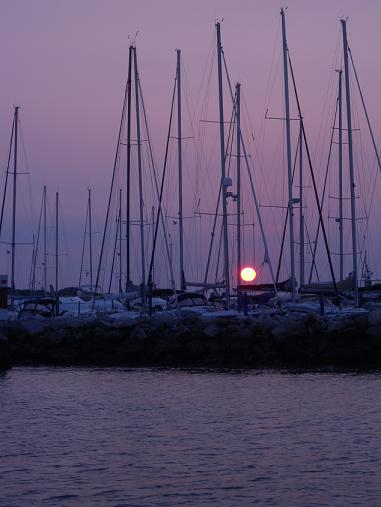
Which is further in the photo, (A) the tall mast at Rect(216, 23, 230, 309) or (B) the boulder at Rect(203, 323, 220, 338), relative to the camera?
(A) the tall mast at Rect(216, 23, 230, 309)

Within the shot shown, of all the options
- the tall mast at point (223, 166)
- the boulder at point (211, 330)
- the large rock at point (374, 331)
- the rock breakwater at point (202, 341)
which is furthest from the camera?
the tall mast at point (223, 166)

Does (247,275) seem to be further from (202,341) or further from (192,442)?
(192,442)

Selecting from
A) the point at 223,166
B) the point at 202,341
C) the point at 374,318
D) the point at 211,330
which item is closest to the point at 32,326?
the point at 202,341

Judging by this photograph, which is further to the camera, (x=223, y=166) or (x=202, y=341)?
(x=223, y=166)

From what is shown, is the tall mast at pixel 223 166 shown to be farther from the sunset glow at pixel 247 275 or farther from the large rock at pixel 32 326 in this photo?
the large rock at pixel 32 326

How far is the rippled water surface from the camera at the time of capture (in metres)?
13.1

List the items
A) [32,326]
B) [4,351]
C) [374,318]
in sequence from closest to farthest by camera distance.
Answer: [4,351] < [374,318] < [32,326]

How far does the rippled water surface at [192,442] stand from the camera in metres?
13.1

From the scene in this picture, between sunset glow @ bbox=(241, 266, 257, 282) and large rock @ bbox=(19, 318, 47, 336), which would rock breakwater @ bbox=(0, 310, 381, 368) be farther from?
sunset glow @ bbox=(241, 266, 257, 282)

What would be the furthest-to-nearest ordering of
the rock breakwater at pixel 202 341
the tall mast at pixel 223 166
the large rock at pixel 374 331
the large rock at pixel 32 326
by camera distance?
the tall mast at pixel 223 166, the large rock at pixel 32 326, the rock breakwater at pixel 202 341, the large rock at pixel 374 331

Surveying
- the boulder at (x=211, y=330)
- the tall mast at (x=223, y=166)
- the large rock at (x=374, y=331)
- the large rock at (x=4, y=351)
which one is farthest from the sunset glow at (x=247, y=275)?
the large rock at (x=4, y=351)

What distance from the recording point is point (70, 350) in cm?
3684

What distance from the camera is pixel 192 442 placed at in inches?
671

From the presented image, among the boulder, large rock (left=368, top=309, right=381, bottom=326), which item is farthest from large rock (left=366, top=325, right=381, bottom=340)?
the boulder
